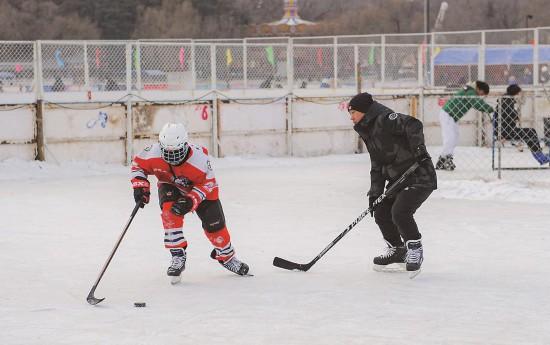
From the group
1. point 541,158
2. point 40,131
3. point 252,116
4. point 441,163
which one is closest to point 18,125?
point 40,131

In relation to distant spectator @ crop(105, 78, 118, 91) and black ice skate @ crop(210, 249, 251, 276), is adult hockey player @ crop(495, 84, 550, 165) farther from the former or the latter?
black ice skate @ crop(210, 249, 251, 276)

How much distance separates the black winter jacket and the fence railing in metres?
10.3

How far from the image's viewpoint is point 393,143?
25.0ft

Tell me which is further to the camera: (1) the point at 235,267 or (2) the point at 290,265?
(2) the point at 290,265

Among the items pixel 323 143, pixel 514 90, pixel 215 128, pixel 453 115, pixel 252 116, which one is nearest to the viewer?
pixel 453 115

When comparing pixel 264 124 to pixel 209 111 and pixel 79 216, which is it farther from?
pixel 79 216

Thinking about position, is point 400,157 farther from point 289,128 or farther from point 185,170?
point 289,128

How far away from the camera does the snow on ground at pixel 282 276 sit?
5945mm

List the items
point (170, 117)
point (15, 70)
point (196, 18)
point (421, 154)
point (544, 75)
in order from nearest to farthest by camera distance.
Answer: point (421, 154)
point (170, 117)
point (15, 70)
point (544, 75)
point (196, 18)

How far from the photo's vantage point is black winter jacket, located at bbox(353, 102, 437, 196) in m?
7.55

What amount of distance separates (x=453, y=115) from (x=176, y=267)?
948 centimetres

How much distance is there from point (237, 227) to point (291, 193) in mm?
2997

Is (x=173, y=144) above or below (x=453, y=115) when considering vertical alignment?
above

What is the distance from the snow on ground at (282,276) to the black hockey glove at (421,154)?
855 mm
